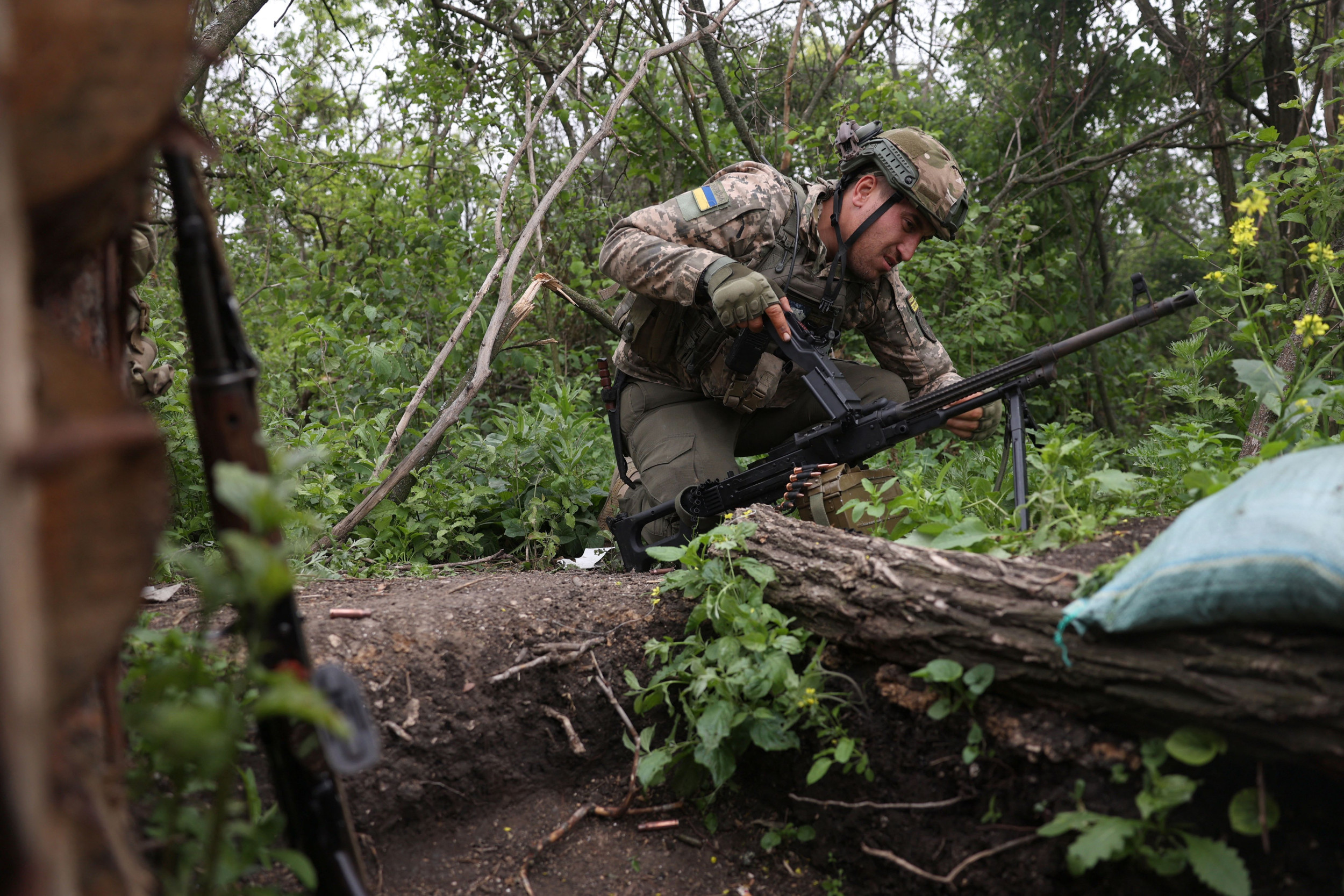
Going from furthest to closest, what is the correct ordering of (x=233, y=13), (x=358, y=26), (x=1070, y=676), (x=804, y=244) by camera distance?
(x=358, y=26) < (x=804, y=244) < (x=233, y=13) < (x=1070, y=676)

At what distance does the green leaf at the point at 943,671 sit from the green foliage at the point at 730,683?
0.23 meters

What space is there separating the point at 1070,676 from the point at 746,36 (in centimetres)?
→ 549

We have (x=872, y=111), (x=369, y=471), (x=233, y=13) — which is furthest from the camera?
(x=872, y=111)

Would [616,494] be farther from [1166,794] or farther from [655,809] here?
[1166,794]

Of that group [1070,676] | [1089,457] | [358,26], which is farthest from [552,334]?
[1070,676]

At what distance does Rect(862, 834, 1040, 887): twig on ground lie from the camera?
160 centimetres

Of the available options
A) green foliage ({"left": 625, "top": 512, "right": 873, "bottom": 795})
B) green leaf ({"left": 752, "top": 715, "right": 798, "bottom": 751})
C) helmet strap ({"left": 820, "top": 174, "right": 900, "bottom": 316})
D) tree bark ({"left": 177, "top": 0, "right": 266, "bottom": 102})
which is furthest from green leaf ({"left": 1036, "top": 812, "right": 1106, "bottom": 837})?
tree bark ({"left": 177, "top": 0, "right": 266, "bottom": 102})

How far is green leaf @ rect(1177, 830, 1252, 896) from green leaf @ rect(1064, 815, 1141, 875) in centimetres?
8

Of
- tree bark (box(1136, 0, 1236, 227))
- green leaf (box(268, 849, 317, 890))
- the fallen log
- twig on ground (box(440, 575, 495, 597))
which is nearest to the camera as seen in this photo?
green leaf (box(268, 849, 317, 890))

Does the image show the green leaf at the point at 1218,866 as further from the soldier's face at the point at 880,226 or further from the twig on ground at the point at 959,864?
the soldier's face at the point at 880,226

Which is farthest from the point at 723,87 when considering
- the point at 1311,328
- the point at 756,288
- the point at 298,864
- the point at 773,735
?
the point at 298,864

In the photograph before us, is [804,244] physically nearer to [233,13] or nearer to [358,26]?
[233,13]

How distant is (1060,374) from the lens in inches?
243

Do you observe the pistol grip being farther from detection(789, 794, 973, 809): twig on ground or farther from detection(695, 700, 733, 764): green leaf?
detection(789, 794, 973, 809): twig on ground
